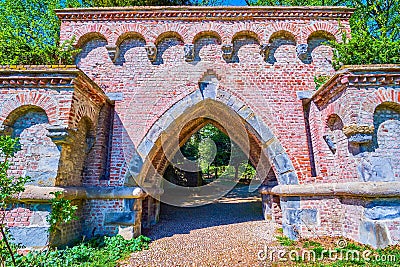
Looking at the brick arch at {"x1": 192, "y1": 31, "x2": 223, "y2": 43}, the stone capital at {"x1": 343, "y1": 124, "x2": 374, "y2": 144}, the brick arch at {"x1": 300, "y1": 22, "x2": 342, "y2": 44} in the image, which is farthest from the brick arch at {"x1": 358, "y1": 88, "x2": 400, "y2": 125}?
the brick arch at {"x1": 192, "y1": 31, "x2": 223, "y2": 43}

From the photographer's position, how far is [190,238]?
Answer: 19.9ft

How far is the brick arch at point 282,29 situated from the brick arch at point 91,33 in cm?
451

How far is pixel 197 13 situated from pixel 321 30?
11.7 feet

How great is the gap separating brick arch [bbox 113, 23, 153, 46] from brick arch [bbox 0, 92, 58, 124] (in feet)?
9.01

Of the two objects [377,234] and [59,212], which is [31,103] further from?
[377,234]

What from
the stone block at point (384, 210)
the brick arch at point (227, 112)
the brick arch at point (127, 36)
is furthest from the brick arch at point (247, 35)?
the stone block at point (384, 210)

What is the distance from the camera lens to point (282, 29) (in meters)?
6.82

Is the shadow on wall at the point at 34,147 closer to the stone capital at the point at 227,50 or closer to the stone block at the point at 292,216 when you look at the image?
the stone capital at the point at 227,50

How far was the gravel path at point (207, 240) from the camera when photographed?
454 cm

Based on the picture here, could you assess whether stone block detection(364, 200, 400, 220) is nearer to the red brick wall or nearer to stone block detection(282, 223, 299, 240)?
stone block detection(282, 223, 299, 240)

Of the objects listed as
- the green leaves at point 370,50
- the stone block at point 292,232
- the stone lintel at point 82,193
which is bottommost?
the stone block at point 292,232

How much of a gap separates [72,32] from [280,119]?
20.7ft

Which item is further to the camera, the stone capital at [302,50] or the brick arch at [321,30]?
the brick arch at [321,30]

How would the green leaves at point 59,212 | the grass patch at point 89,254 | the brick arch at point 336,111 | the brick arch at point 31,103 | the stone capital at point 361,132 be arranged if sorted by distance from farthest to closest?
1. the brick arch at point 336,111
2. the brick arch at point 31,103
3. the stone capital at point 361,132
4. the green leaves at point 59,212
5. the grass patch at point 89,254
